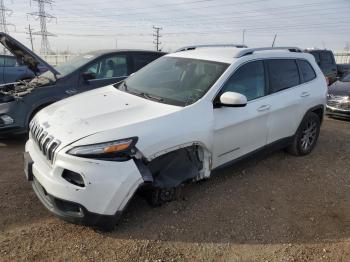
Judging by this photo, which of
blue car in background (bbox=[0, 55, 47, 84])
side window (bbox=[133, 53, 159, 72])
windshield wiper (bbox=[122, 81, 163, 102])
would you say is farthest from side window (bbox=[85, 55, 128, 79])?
blue car in background (bbox=[0, 55, 47, 84])

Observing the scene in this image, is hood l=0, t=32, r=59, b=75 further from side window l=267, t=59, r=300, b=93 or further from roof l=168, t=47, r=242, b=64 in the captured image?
side window l=267, t=59, r=300, b=93

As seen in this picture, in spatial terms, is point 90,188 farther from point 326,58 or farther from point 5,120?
point 326,58

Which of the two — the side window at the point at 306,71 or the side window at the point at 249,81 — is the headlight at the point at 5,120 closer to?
the side window at the point at 249,81

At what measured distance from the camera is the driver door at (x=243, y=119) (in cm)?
391

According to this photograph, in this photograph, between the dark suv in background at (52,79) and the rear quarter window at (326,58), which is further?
the rear quarter window at (326,58)

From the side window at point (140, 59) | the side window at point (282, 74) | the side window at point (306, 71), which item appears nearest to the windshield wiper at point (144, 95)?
the side window at point (282, 74)

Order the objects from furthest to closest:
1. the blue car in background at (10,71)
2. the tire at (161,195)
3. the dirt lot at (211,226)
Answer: the blue car in background at (10,71) < the tire at (161,195) < the dirt lot at (211,226)

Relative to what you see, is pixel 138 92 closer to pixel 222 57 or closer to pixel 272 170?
pixel 222 57

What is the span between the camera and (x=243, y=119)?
4.13 metres

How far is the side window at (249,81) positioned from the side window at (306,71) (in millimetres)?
1155

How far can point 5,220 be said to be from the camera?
3.48 m

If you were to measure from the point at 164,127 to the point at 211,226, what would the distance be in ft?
3.72

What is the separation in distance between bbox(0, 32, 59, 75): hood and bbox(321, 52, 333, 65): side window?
1108 cm

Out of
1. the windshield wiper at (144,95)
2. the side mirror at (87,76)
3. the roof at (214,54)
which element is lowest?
the side mirror at (87,76)
